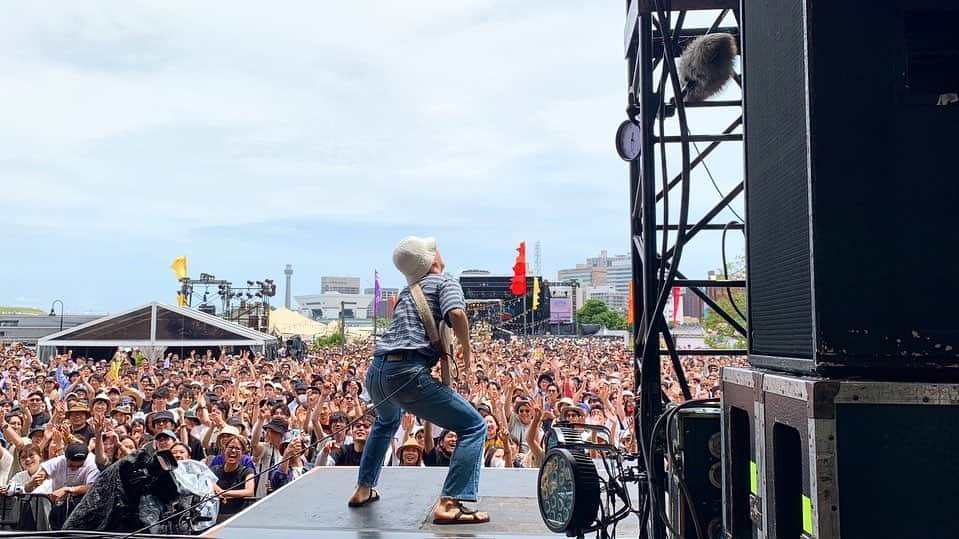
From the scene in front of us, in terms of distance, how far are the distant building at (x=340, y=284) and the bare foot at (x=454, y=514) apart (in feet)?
584

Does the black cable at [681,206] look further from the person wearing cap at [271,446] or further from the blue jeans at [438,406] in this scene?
the person wearing cap at [271,446]

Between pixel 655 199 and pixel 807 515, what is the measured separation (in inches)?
74.1

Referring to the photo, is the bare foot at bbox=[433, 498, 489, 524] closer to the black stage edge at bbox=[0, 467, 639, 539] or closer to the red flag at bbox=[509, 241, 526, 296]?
the black stage edge at bbox=[0, 467, 639, 539]

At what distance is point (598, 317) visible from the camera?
84875 millimetres

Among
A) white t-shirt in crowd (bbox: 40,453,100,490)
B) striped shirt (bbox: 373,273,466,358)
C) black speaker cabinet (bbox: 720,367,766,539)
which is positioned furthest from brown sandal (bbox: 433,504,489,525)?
white t-shirt in crowd (bbox: 40,453,100,490)

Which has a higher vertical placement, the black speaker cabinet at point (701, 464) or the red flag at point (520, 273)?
the red flag at point (520, 273)

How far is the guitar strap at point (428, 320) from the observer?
353 centimetres

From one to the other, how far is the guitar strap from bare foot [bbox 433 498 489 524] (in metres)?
0.67

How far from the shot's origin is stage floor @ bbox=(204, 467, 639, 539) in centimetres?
320

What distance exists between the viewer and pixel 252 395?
11258 mm

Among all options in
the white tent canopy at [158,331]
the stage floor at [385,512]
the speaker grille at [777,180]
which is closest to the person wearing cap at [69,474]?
the stage floor at [385,512]

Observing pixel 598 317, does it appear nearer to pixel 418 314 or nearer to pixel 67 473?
pixel 67 473

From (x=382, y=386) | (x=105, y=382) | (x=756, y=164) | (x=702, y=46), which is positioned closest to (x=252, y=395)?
(x=105, y=382)

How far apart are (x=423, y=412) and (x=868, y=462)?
2.15 meters
